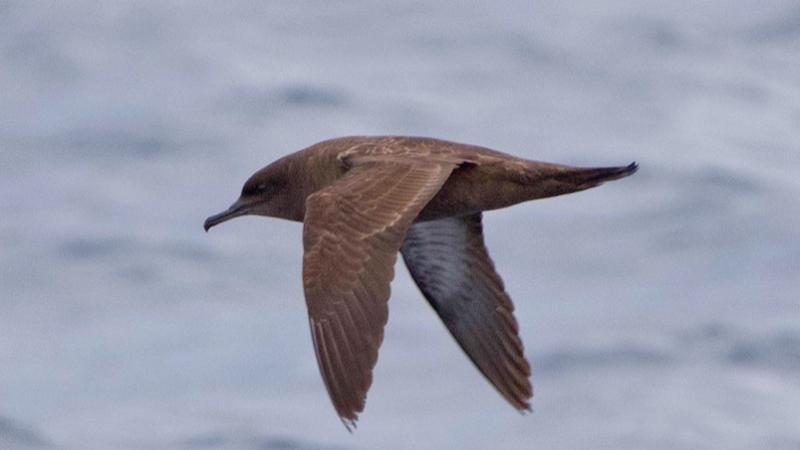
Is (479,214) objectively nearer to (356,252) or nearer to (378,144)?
(378,144)

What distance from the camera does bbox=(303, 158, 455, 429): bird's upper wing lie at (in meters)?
6.88

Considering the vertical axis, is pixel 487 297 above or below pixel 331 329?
above

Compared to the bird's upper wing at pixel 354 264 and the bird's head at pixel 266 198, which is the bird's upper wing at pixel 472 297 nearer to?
the bird's head at pixel 266 198

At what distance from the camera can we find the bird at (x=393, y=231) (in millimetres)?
7023

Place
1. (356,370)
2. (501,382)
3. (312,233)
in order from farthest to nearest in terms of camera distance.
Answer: (501,382)
(312,233)
(356,370)

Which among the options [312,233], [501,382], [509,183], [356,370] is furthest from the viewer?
[501,382]

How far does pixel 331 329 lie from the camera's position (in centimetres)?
704

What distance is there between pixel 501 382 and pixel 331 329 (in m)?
1.97

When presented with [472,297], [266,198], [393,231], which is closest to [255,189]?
[266,198]

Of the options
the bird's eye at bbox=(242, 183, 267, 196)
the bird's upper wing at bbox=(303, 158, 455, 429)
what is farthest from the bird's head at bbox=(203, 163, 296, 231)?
the bird's upper wing at bbox=(303, 158, 455, 429)

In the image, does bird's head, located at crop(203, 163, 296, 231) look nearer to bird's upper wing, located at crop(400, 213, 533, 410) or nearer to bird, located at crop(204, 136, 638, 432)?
bird, located at crop(204, 136, 638, 432)

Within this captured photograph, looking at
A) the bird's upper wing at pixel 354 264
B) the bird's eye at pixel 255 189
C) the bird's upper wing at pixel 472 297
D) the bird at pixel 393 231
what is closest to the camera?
the bird's upper wing at pixel 354 264

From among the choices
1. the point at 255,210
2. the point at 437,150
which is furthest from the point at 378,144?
the point at 255,210

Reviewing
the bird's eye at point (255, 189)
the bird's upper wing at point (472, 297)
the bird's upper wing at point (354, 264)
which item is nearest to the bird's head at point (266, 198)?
the bird's eye at point (255, 189)
